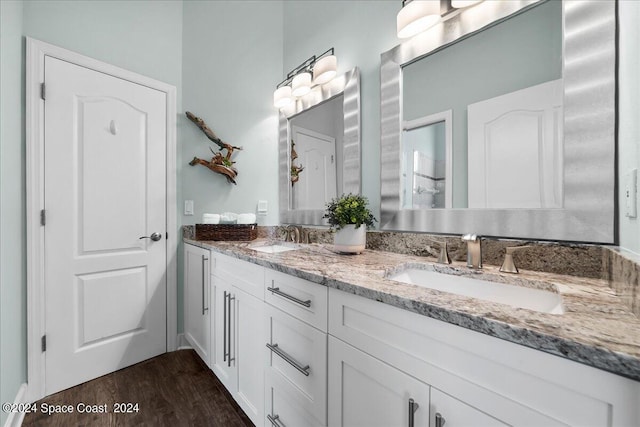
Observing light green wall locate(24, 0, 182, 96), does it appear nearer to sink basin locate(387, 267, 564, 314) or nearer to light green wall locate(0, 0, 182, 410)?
light green wall locate(0, 0, 182, 410)

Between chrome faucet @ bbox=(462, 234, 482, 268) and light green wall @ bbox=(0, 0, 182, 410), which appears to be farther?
light green wall @ bbox=(0, 0, 182, 410)

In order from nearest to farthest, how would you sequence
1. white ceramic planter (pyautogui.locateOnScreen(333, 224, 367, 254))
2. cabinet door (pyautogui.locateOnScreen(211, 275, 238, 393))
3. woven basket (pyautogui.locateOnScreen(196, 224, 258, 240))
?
1. white ceramic planter (pyautogui.locateOnScreen(333, 224, 367, 254))
2. cabinet door (pyautogui.locateOnScreen(211, 275, 238, 393))
3. woven basket (pyautogui.locateOnScreen(196, 224, 258, 240))

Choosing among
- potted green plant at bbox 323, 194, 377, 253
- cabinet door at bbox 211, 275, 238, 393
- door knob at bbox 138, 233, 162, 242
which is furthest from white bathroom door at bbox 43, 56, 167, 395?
potted green plant at bbox 323, 194, 377, 253

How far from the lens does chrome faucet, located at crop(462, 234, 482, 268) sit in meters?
1.04

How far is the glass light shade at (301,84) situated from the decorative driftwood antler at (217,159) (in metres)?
0.67

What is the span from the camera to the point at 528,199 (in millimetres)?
1039

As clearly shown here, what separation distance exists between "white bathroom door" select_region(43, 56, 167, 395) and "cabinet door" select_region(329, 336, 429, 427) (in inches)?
67.6

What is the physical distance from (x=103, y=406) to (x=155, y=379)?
28 cm

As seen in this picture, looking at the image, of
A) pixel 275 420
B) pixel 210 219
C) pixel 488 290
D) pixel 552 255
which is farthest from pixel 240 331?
pixel 552 255

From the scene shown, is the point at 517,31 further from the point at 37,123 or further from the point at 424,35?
the point at 37,123

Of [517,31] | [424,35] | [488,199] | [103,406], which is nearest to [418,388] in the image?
[488,199]

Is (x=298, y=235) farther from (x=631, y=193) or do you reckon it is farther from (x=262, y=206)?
(x=631, y=193)

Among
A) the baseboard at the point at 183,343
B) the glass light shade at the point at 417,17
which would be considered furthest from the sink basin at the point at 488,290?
the baseboard at the point at 183,343

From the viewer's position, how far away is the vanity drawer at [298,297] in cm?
94
